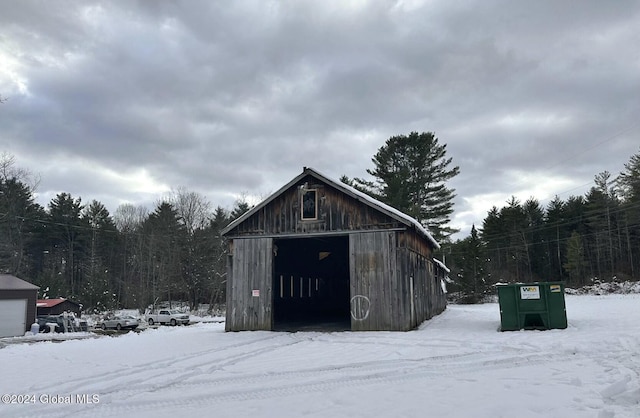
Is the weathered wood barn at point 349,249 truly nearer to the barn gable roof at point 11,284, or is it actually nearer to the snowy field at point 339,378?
the snowy field at point 339,378

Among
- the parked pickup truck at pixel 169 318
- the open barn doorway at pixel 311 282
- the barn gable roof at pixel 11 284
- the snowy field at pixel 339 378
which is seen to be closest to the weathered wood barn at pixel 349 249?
the open barn doorway at pixel 311 282

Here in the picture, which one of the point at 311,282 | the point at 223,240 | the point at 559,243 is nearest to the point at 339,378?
the point at 311,282

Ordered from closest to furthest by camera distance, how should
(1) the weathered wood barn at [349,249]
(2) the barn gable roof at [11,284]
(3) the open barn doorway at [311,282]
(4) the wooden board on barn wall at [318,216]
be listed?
(1) the weathered wood barn at [349,249] → (4) the wooden board on barn wall at [318,216] → (3) the open barn doorway at [311,282] → (2) the barn gable roof at [11,284]

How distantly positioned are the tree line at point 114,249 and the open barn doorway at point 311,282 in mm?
17355

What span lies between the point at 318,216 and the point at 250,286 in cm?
378

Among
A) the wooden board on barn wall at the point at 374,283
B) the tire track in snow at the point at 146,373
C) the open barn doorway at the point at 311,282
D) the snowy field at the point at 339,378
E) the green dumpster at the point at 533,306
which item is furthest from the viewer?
the open barn doorway at the point at 311,282

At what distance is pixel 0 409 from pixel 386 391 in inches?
215

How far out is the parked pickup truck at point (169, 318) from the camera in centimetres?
3594

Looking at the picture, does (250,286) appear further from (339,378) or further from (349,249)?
(339,378)

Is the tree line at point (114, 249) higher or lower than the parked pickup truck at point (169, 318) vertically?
higher

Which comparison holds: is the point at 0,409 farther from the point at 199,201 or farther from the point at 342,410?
the point at 199,201

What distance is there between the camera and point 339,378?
322 inches

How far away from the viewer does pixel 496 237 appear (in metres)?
60.3

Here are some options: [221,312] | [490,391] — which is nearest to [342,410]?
[490,391]
